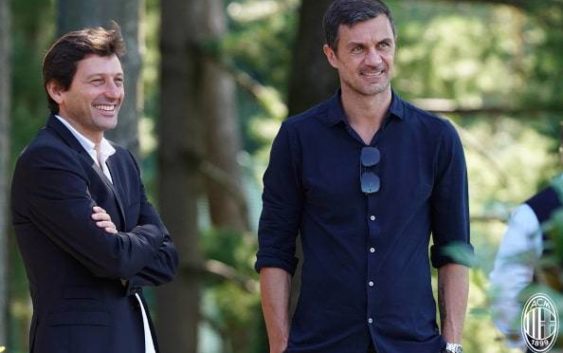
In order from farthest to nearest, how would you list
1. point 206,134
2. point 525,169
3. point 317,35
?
point 206,134 → point 525,169 → point 317,35

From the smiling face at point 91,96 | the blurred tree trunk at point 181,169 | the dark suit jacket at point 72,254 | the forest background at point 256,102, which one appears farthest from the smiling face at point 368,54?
the blurred tree trunk at point 181,169

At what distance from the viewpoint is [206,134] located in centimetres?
2044

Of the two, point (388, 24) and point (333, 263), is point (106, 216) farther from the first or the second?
point (388, 24)

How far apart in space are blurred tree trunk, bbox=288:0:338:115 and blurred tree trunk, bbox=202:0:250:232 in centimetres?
718

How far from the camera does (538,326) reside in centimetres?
455

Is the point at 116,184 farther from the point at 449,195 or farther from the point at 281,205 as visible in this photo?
the point at 449,195

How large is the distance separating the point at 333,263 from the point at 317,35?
5.98 m

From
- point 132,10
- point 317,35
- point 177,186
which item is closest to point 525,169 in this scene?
point 177,186

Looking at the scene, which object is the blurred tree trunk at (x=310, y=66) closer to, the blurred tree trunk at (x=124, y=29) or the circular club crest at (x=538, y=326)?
the blurred tree trunk at (x=124, y=29)

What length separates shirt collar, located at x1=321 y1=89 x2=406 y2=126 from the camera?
5371 millimetres

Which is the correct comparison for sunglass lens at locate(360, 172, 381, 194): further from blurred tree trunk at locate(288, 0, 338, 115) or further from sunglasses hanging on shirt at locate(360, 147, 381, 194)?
blurred tree trunk at locate(288, 0, 338, 115)

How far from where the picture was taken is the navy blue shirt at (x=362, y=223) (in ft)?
17.2

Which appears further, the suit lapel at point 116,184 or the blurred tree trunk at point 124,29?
the blurred tree trunk at point 124,29

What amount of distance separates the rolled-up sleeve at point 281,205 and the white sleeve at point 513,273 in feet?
2.36
